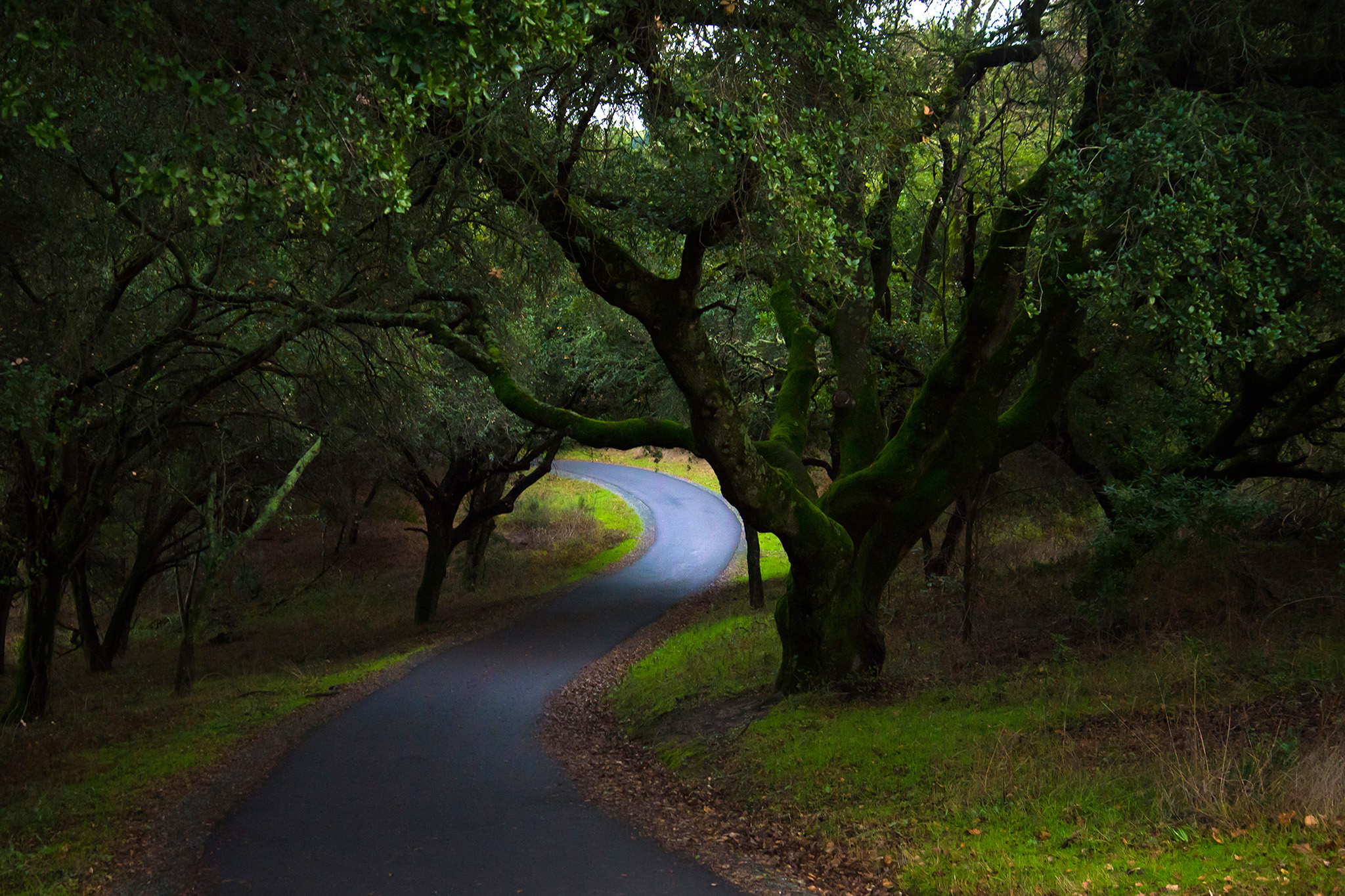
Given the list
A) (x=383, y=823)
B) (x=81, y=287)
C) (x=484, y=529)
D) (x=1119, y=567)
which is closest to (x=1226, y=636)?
(x=1119, y=567)

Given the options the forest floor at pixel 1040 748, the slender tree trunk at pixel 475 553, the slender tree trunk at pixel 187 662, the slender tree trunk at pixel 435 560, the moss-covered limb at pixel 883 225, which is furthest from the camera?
the slender tree trunk at pixel 475 553

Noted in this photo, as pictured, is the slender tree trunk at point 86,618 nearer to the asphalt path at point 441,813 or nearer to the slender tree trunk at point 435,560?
the slender tree trunk at point 435,560

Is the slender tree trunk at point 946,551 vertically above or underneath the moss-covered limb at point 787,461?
underneath

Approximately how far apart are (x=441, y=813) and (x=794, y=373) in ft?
21.5

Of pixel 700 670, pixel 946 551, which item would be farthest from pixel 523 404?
pixel 946 551

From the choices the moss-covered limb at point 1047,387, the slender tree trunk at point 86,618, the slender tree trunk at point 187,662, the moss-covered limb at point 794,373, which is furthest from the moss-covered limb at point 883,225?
the slender tree trunk at point 86,618

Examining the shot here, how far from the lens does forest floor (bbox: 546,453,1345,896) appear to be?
5953mm

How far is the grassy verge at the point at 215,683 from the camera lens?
836 centimetres

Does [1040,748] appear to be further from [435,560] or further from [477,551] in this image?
[477,551]

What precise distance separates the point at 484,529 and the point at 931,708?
2058cm

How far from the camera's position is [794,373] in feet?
40.2

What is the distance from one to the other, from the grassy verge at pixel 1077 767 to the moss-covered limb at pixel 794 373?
3.11 metres

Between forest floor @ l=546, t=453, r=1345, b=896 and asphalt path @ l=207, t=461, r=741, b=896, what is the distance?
536 millimetres

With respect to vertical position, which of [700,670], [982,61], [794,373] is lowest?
[700,670]
